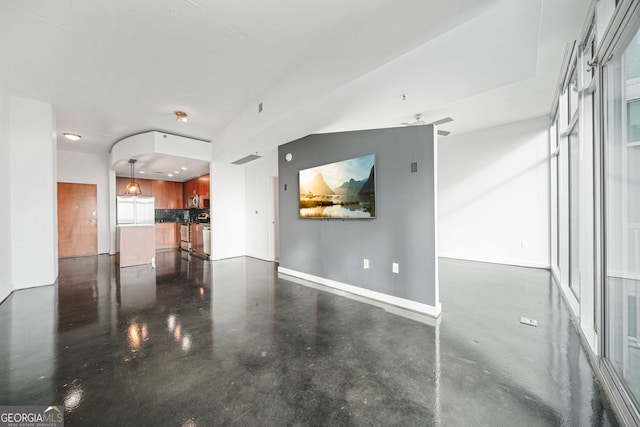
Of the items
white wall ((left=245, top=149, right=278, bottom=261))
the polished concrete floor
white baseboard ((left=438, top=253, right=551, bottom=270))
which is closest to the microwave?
white wall ((left=245, top=149, right=278, bottom=261))

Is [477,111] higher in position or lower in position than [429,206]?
higher

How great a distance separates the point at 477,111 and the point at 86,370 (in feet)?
19.7

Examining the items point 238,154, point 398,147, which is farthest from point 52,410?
point 238,154

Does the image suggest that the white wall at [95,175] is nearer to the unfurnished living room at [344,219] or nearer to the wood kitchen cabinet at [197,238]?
the unfurnished living room at [344,219]

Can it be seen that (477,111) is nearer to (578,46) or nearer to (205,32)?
(578,46)

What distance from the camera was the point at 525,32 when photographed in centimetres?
170

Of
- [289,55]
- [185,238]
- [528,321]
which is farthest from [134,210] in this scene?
[528,321]

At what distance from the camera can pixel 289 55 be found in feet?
8.79

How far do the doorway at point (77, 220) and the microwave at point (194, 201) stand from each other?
2471mm

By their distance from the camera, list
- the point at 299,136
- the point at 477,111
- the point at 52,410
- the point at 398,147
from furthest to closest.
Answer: the point at 477,111 → the point at 299,136 → the point at 398,147 → the point at 52,410

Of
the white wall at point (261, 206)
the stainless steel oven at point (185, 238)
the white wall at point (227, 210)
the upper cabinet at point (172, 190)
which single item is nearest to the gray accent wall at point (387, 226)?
the white wall at point (261, 206)

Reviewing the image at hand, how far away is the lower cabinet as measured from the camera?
7907 mm

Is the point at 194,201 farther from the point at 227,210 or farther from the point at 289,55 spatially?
the point at 289,55

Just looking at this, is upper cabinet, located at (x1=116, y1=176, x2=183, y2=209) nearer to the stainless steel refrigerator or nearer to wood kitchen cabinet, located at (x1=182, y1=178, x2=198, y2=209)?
wood kitchen cabinet, located at (x1=182, y1=178, x2=198, y2=209)
